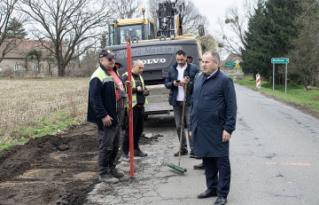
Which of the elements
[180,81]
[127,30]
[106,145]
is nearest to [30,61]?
[127,30]

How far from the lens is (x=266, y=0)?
2056 inches

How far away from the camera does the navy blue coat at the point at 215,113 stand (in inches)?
248

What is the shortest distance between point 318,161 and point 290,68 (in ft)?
109

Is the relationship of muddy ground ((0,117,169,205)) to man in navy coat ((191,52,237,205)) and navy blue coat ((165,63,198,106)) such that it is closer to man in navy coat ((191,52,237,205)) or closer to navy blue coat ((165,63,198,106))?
man in navy coat ((191,52,237,205))

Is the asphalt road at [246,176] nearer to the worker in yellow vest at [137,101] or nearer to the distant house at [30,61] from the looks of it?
the worker in yellow vest at [137,101]

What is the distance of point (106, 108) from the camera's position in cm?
755

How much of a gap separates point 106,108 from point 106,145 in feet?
1.87

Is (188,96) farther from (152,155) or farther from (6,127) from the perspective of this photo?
(6,127)

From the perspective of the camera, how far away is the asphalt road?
6766mm

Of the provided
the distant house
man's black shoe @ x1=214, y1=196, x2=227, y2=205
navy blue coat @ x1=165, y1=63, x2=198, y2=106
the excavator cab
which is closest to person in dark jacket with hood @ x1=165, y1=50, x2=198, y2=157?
navy blue coat @ x1=165, y1=63, x2=198, y2=106

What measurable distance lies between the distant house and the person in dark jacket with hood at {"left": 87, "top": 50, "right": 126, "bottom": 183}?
66.6 m

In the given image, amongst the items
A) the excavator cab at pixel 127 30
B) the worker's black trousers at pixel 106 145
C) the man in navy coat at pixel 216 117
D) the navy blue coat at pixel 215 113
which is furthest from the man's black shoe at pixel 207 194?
the excavator cab at pixel 127 30

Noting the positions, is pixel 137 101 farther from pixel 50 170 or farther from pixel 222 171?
pixel 222 171

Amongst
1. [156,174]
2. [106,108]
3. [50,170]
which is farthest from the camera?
[50,170]
